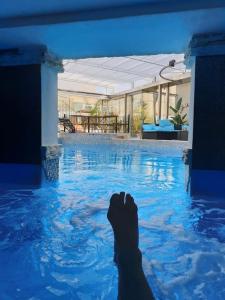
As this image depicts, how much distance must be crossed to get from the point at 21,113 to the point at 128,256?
3.76 metres

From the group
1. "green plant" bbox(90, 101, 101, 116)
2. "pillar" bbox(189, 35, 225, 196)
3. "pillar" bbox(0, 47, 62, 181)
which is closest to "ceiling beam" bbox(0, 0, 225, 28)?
"pillar" bbox(189, 35, 225, 196)

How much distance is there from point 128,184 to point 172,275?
2.98 m

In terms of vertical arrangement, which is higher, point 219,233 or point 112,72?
point 112,72

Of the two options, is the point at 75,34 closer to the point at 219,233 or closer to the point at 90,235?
the point at 90,235

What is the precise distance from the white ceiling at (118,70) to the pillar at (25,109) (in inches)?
259

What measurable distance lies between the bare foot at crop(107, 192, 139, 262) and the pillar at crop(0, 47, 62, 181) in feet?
10.9

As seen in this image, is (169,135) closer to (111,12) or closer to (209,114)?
(209,114)

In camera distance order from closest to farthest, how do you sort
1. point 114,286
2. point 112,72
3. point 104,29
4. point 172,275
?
1. point 114,286
2. point 172,275
3. point 104,29
4. point 112,72

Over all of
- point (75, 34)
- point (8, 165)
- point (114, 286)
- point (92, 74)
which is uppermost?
point (92, 74)

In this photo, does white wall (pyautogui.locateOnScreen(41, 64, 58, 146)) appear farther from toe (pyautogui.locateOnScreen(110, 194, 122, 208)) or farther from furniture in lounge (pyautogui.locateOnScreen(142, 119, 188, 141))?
furniture in lounge (pyautogui.locateOnScreen(142, 119, 188, 141))

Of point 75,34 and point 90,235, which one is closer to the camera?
point 90,235

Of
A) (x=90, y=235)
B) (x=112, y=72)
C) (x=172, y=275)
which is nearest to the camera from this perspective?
(x=172, y=275)

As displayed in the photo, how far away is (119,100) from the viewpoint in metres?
19.4

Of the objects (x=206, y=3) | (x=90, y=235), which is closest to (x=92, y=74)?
(x=206, y=3)
